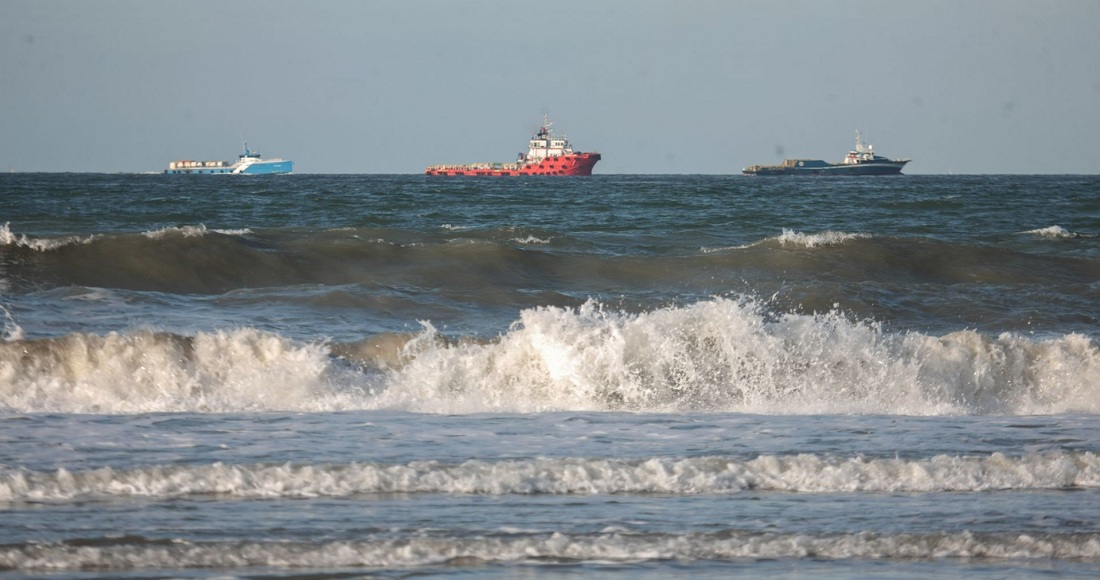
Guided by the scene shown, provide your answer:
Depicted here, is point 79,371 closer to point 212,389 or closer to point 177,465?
point 212,389

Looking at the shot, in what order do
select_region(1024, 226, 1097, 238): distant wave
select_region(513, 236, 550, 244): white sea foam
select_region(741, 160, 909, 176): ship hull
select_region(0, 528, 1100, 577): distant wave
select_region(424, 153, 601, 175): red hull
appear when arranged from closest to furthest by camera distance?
1. select_region(0, 528, 1100, 577): distant wave
2. select_region(513, 236, 550, 244): white sea foam
3. select_region(1024, 226, 1097, 238): distant wave
4. select_region(424, 153, 601, 175): red hull
5. select_region(741, 160, 909, 176): ship hull

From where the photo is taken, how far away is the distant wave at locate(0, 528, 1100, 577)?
4.61 m

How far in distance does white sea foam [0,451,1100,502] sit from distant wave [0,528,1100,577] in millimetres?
794

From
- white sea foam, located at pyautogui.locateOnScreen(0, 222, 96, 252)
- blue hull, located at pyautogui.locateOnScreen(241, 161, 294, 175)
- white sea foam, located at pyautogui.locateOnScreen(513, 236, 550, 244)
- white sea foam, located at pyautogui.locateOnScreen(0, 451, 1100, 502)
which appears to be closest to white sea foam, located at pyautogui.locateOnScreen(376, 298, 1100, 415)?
white sea foam, located at pyautogui.locateOnScreen(0, 451, 1100, 502)

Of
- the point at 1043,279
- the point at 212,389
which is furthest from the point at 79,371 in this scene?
the point at 1043,279

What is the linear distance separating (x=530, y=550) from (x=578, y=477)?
116 cm

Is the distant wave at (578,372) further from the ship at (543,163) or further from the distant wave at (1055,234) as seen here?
the ship at (543,163)

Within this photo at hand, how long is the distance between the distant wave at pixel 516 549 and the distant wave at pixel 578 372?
11.4ft

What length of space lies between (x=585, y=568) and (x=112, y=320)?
26.1 ft

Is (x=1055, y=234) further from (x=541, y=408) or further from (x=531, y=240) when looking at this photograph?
(x=541, y=408)

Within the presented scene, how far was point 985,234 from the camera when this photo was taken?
22188mm

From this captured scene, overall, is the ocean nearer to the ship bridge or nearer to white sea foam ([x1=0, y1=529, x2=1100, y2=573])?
white sea foam ([x1=0, y1=529, x2=1100, y2=573])

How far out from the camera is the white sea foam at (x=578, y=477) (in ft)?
18.6

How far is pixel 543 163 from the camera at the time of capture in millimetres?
97375
